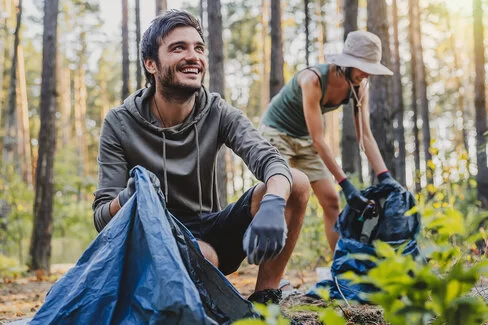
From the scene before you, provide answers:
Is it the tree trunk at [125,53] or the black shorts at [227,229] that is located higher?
the tree trunk at [125,53]

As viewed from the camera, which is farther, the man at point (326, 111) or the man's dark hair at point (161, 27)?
the man at point (326, 111)

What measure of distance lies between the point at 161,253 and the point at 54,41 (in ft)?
22.3

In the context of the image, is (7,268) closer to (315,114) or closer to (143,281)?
(315,114)

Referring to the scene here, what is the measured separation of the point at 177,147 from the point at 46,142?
5.65 metres

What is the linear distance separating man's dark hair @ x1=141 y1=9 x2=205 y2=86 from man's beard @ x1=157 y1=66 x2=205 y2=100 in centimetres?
10

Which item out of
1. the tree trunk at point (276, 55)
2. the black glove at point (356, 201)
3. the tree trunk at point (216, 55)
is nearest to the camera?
the black glove at point (356, 201)

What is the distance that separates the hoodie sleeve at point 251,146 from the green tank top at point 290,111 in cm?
122

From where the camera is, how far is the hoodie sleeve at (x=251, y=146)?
247cm

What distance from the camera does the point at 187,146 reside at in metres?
2.79

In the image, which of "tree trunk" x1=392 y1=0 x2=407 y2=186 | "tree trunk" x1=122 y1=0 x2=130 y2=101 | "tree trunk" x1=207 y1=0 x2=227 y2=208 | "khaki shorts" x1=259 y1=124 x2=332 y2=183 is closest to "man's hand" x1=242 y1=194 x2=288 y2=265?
"khaki shorts" x1=259 y1=124 x2=332 y2=183

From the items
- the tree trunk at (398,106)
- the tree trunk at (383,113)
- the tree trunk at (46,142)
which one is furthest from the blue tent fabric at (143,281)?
the tree trunk at (398,106)

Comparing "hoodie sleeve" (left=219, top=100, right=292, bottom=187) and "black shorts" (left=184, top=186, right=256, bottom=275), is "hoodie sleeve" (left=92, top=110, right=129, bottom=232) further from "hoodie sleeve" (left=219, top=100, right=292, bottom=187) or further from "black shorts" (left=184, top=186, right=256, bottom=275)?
"hoodie sleeve" (left=219, top=100, right=292, bottom=187)

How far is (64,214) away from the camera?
1568 cm

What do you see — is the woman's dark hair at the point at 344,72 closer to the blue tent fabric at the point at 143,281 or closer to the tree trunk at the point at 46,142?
the blue tent fabric at the point at 143,281
